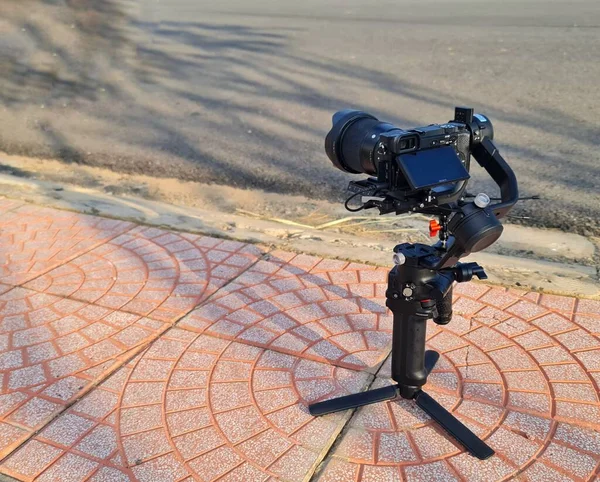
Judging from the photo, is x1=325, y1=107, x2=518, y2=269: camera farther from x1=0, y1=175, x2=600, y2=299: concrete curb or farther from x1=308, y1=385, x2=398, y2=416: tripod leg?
x1=0, y1=175, x2=600, y2=299: concrete curb

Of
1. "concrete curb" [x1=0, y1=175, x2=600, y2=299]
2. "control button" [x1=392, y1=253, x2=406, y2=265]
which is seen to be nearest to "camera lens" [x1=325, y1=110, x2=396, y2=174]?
"control button" [x1=392, y1=253, x2=406, y2=265]

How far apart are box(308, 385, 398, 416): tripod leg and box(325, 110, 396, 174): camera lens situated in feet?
3.03

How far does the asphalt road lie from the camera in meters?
5.53

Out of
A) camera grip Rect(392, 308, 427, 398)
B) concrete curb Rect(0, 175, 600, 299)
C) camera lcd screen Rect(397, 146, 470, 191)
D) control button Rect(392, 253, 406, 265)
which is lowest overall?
concrete curb Rect(0, 175, 600, 299)

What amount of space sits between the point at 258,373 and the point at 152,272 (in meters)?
1.22

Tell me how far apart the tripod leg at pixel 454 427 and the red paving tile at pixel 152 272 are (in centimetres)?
139

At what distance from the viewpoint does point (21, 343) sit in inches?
119

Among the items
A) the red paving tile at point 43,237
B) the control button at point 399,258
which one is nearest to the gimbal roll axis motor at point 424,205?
the control button at point 399,258

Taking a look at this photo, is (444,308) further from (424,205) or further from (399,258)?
(424,205)

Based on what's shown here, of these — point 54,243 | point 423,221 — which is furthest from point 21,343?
point 423,221

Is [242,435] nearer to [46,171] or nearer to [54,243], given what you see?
[54,243]

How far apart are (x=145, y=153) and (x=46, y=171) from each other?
928mm

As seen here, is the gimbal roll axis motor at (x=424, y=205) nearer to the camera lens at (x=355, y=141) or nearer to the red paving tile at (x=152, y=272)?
the camera lens at (x=355, y=141)

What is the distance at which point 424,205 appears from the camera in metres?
1.96
